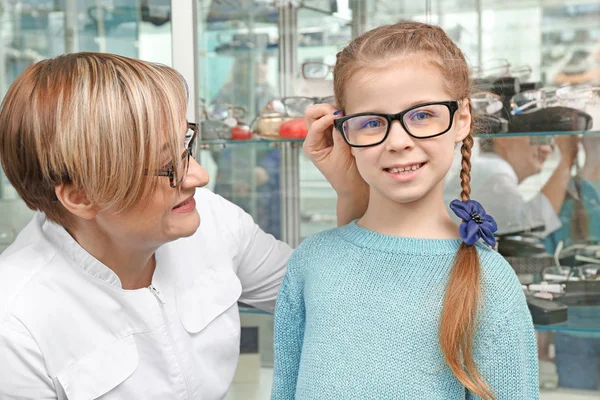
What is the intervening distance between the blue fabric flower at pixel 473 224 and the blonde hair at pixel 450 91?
0.07ft

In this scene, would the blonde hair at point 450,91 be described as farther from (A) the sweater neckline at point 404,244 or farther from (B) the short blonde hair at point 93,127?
(B) the short blonde hair at point 93,127

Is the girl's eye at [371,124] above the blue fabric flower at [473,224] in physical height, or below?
→ above

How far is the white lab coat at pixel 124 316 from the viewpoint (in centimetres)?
119

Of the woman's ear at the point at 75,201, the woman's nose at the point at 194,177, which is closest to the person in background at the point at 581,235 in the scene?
the woman's nose at the point at 194,177

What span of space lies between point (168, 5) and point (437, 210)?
1.07 m

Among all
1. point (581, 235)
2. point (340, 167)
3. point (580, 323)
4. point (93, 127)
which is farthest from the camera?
point (581, 235)

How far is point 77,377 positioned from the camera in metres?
1.22

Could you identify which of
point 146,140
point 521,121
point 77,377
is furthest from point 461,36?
point 77,377

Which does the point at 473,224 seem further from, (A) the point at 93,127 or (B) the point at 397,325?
(A) the point at 93,127

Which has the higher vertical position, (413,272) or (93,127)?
(93,127)

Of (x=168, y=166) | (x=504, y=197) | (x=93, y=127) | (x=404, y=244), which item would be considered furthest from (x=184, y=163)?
(x=504, y=197)

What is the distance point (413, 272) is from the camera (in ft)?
3.59

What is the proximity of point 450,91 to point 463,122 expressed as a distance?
0.06 m

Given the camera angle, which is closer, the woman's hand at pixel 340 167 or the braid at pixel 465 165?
the braid at pixel 465 165
